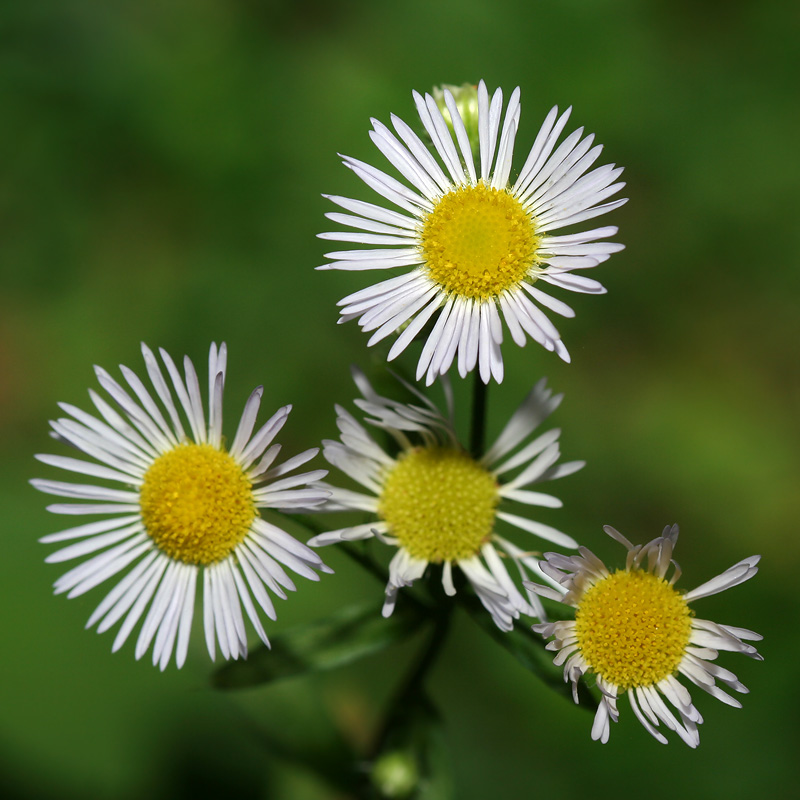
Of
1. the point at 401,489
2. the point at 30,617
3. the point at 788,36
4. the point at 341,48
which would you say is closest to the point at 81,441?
the point at 401,489

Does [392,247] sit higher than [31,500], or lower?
higher

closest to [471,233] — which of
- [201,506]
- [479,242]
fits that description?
[479,242]

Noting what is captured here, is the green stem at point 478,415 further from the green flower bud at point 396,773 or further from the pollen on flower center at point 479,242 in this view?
the green flower bud at point 396,773

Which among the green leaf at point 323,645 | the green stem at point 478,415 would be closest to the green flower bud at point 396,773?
the green leaf at point 323,645

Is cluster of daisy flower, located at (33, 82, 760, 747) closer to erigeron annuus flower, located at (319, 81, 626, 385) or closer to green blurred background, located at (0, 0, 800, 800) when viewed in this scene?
erigeron annuus flower, located at (319, 81, 626, 385)

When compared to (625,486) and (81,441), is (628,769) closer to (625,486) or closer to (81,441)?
(625,486)
